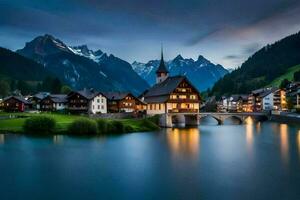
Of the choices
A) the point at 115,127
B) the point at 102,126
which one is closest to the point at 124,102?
the point at 115,127

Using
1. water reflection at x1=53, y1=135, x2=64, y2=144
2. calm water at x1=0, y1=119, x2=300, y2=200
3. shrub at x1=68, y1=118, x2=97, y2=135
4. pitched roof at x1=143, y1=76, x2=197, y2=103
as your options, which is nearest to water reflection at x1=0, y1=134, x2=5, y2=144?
calm water at x1=0, y1=119, x2=300, y2=200

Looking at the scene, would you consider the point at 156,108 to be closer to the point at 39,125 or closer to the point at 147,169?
the point at 39,125

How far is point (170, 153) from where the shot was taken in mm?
62125

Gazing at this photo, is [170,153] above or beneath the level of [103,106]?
beneath

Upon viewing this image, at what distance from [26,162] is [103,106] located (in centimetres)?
7578

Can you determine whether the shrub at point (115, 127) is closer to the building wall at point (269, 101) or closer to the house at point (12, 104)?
the house at point (12, 104)

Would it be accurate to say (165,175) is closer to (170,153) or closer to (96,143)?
(170,153)

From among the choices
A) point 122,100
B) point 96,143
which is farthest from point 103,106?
point 96,143

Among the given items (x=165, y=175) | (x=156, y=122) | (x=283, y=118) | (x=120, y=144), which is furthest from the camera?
(x=283, y=118)

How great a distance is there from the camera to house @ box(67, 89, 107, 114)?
126 metres

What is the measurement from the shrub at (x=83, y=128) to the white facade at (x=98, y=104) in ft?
125

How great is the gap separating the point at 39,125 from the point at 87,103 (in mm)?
40865

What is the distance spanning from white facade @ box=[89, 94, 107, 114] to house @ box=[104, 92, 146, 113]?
2.84m

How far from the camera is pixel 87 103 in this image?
128 m
